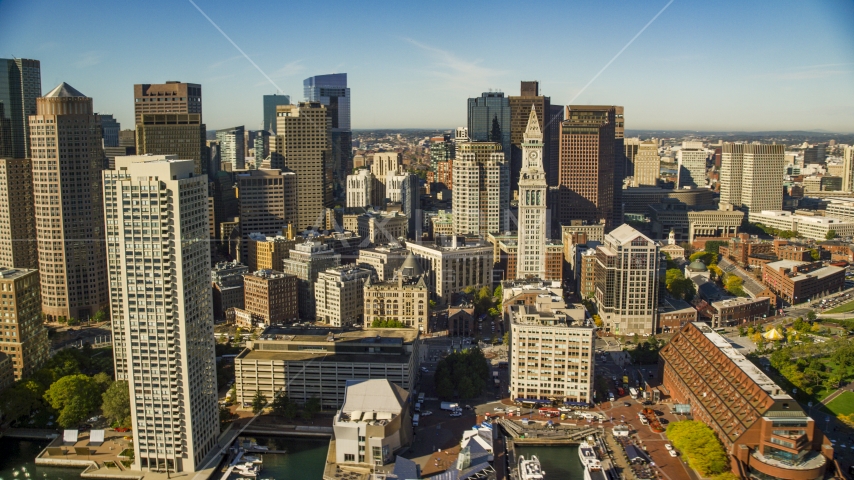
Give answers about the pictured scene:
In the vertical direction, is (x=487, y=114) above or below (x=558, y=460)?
above

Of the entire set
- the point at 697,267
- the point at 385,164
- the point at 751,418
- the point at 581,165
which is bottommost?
the point at 751,418

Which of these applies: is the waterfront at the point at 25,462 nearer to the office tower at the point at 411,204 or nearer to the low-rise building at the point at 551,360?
the low-rise building at the point at 551,360

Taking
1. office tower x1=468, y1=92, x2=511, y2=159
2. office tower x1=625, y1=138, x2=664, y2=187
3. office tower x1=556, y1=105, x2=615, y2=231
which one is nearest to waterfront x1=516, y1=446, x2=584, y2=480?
office tower x1=556, y1=105, x2=615, y2=231

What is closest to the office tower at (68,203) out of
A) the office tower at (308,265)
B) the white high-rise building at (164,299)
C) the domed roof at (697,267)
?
the office tower at (308,265)

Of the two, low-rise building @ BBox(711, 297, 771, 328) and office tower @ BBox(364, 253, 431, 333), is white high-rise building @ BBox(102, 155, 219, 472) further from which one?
low-rise building @ BBox(711, 297, 771, 328)

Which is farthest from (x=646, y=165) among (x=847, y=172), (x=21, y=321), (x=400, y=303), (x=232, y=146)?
(x=21, y=321)

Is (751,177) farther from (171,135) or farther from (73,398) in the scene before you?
(73,398)
